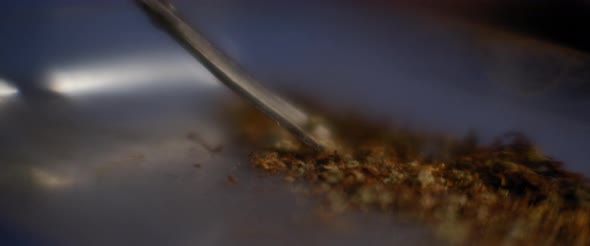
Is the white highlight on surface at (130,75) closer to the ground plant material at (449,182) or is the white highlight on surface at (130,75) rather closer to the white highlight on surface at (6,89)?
the white highlight on surface at (6,89)

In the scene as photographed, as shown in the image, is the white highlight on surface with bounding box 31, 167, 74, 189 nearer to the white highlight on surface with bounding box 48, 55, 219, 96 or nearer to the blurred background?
the blurred background

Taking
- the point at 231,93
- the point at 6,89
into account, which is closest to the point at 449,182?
the point at 231,93

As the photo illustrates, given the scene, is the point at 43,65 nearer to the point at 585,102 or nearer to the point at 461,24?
the point at 461,24

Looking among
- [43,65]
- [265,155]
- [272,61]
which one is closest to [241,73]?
[272,61]

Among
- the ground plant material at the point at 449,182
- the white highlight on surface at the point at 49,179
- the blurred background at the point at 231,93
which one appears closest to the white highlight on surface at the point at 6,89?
the blurred background at the point at 231,93

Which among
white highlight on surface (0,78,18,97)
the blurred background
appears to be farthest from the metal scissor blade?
white highlight on surface (0,78,18,97)

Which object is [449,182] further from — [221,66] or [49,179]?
[49,179]
